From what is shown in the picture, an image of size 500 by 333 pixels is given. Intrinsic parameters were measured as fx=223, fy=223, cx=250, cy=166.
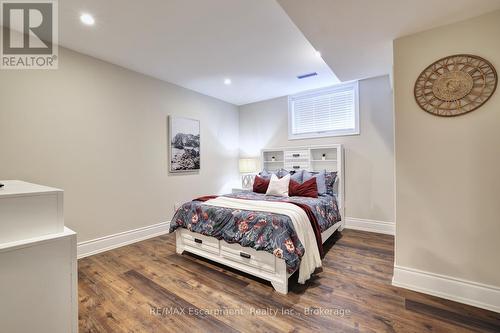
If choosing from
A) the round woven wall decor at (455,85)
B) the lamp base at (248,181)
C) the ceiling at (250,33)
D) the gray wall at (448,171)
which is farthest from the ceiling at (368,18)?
the lamp base at (248,181)

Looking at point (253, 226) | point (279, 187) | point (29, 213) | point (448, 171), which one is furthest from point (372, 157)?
point (29, 213)

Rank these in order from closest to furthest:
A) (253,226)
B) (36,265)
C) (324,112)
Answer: (36,265) → (253,226) → (324,112)

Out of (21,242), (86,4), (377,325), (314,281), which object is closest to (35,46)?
(86,4)

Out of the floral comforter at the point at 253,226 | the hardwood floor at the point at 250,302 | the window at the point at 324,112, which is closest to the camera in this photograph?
the hardwood floor at the point at 250,302

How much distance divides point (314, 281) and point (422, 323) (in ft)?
2.85

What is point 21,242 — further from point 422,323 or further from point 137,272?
point 422,323

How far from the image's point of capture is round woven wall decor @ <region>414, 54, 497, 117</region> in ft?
5.91

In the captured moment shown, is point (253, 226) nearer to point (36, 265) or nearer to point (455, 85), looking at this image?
point (36, 265)

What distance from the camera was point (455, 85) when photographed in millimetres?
1894

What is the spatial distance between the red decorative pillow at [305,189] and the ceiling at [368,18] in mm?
1815

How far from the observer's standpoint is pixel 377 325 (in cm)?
163

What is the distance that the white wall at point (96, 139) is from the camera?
97.2 inches

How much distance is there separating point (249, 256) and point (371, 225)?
99.5 inches

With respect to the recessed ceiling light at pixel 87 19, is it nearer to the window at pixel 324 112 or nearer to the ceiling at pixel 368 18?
the ceiling at pixel 368 18
